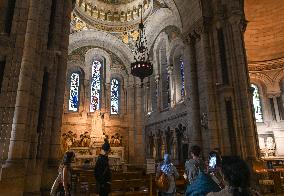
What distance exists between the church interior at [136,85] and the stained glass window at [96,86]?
0.29ft

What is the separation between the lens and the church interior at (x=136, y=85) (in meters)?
5.65

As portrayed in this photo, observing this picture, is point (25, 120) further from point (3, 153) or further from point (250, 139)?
point (250, 139)

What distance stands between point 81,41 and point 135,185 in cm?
1605

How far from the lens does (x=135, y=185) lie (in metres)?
6.40

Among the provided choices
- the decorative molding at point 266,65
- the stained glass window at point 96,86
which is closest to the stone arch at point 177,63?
the decorative molding at point 266,65

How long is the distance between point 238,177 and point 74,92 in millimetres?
19009

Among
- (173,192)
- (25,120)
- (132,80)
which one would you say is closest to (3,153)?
(25,120)

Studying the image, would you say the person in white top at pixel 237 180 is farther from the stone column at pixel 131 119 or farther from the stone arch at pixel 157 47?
the stone column at pixel 131 119

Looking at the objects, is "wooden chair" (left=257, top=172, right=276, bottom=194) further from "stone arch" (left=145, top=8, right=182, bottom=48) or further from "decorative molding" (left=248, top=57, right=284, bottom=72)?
"decorative molding" (left=248, top=57, right=284, bottom=72)

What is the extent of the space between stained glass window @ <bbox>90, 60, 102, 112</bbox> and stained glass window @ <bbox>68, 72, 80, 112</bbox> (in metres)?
1.21

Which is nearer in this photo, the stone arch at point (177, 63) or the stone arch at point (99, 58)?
the stone arch at point (177, 63)

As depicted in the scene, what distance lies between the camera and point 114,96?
2069cm

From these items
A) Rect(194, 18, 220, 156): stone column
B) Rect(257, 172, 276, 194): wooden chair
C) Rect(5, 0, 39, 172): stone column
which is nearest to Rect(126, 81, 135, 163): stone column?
Rect(194, 18, 220, 156): stone column

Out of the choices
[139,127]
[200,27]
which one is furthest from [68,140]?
[200,27]
